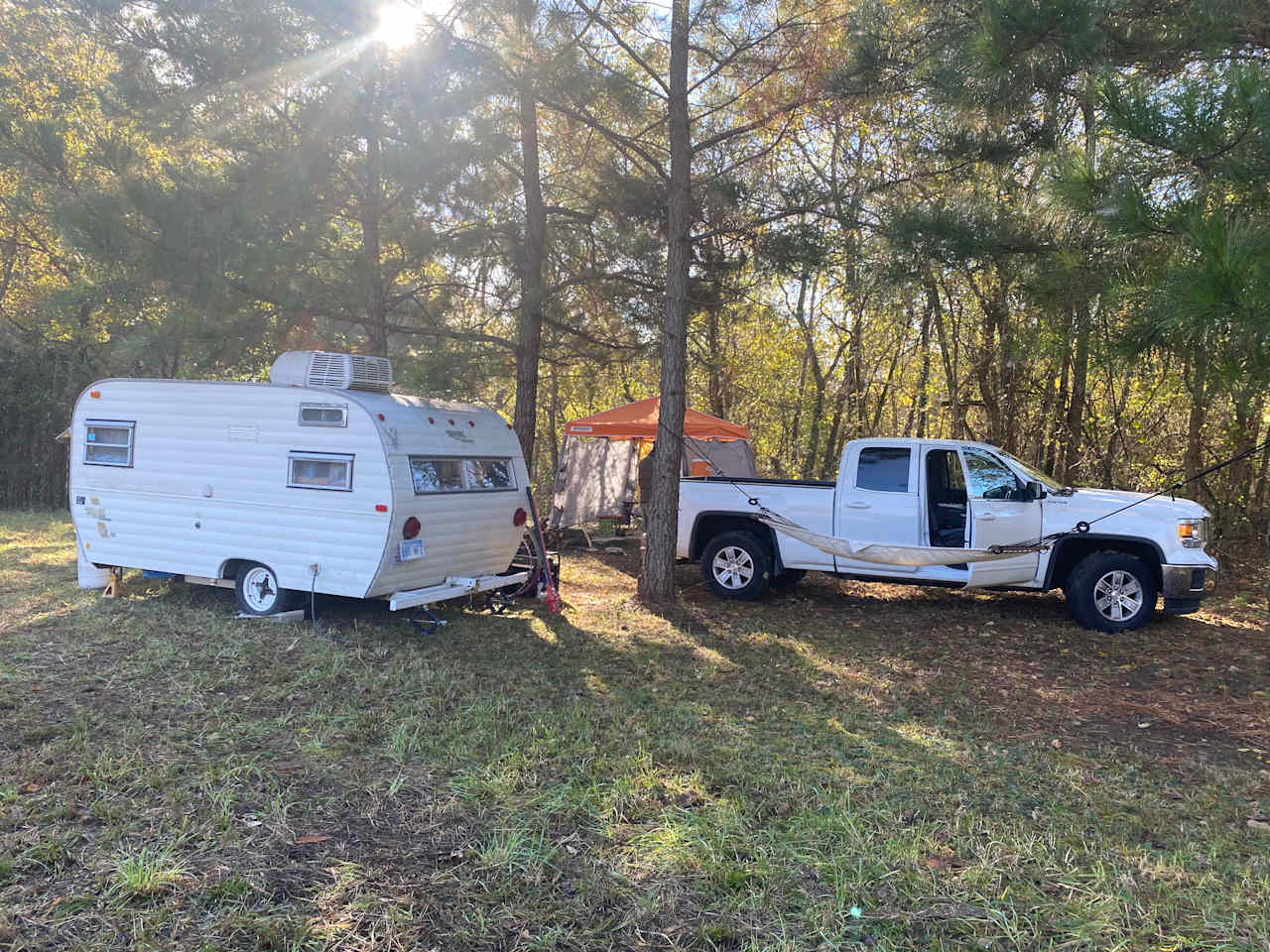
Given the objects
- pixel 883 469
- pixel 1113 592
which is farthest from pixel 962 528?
pixel 1113 592

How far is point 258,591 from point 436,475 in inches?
73.8

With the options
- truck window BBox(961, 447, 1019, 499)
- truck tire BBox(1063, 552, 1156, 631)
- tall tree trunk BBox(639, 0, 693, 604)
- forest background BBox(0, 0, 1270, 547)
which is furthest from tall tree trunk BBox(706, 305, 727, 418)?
truck tire BBox(1063, 552, 1156, 631)

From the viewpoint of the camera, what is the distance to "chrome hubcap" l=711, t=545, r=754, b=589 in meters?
8.75

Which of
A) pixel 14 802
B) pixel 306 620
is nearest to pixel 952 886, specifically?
pixel 14 802

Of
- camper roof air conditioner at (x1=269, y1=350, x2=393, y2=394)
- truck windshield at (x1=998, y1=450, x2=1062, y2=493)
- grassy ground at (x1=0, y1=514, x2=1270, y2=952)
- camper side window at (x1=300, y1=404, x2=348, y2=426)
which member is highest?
camper roof air conditioner at (x1=269, y1=350, x2=393, y2=394)

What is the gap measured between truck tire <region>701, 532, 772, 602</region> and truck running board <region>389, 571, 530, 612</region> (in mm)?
2107

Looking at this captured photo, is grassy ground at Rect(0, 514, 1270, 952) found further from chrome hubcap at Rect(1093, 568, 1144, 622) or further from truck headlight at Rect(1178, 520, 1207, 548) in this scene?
truck headlight at Rect(1178, 520, 1207, 548)

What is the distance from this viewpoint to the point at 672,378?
820 centimetres

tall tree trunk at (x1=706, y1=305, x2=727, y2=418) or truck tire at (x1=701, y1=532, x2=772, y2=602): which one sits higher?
tall tree trunk at (x1=706, y1=305, x2=727, y2=418)

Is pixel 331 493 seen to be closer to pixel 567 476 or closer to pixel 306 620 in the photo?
pixel 306 620

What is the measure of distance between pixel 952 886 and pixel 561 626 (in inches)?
187

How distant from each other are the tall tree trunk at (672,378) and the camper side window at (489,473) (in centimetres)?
145

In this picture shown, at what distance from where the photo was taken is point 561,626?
7.39 meters

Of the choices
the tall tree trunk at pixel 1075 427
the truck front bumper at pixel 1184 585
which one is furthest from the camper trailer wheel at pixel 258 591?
the tall tree trunk at pixel 1075 427
